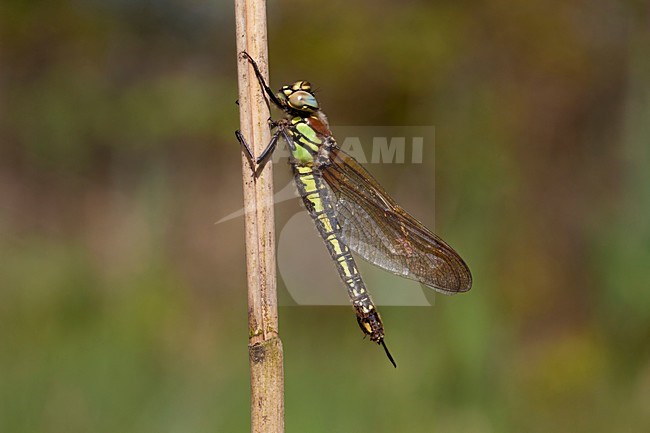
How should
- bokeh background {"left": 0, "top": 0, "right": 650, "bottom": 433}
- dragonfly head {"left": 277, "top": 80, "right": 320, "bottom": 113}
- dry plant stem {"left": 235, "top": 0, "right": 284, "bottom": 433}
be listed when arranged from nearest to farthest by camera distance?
dry plant stem {"left": 235, "top": 0, "right": 284, "bottom": 433}
dragonfly head {"left": 277, "top": 80, "right": 320, "bottom": 113}
bokeh background {"left": 0, "top": 0, "right": 650, "bottom": 433}

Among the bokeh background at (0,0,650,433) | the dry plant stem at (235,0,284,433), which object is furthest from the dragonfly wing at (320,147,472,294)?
the dry plant stem at (235,0,284,433)

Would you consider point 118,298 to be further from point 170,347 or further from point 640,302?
point 640,302

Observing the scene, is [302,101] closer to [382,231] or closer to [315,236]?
[382,231]

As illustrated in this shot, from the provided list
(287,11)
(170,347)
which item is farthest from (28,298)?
(287,11)

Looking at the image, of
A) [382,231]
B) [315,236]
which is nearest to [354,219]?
[382,231]

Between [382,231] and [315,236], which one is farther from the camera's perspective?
[315,236]

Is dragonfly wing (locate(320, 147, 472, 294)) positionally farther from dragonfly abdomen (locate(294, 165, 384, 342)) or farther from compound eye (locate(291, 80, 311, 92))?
compound eye (locate(291, 80, 311, 92))

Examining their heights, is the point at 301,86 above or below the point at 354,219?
above

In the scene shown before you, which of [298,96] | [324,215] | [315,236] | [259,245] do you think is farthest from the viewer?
[315,236]
